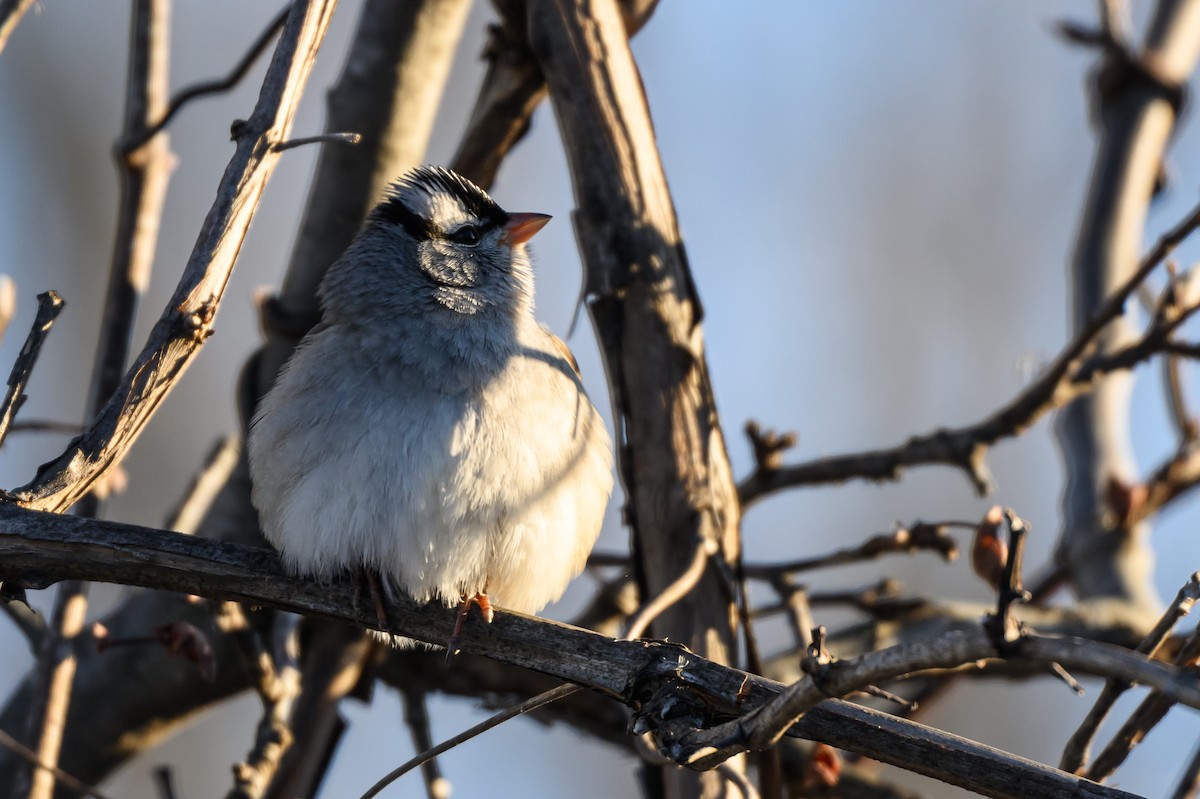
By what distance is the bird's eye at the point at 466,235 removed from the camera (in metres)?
4.18

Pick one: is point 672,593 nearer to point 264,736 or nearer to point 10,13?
point 264,736

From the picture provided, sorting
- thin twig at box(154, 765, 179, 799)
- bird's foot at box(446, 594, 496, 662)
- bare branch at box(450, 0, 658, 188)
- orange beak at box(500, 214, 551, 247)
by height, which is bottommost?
thin twig at box(154, 765, 179, 799)

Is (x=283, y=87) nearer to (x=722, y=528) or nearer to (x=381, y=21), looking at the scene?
(x=722, y=528)

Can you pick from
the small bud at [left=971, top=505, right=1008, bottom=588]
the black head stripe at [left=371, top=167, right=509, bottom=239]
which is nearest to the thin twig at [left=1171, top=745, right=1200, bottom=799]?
the small bud at [left=971, top=505, right=1008, bottom=588]

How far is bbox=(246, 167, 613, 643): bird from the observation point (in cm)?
308

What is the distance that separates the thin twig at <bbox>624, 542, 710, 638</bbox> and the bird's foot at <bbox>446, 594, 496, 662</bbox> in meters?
0.35

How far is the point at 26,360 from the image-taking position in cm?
240

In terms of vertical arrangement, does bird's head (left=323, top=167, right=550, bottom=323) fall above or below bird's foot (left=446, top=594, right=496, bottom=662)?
above

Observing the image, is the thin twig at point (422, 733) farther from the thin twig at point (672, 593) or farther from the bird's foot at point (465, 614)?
the bird's foot at point (465, 614)

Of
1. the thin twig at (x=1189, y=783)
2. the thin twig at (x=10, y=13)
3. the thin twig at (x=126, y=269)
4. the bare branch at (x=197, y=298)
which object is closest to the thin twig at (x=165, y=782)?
the thin twig at (x=126, y=269)

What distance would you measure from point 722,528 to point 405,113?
6.77ft

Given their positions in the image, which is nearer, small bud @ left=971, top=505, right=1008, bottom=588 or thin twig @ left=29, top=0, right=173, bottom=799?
small bud @ left=971, top=505, right=1008, bottom=588

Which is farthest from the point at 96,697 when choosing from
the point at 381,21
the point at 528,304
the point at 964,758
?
the point at 964,758

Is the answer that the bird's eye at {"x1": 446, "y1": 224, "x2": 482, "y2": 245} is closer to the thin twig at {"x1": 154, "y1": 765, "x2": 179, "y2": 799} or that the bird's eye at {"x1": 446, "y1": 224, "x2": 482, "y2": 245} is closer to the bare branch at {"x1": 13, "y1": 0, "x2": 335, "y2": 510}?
the bare branch at {"x1": 13, "y1": 0, "x2": 335, "y2": 510}
